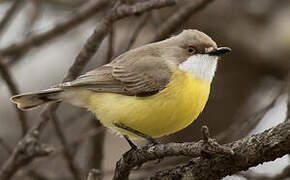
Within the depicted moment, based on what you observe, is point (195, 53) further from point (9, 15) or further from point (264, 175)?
point (9, 15)

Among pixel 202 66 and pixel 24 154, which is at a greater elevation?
pixel 202 66

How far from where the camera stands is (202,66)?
5.23 metres

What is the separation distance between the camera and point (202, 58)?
527cm

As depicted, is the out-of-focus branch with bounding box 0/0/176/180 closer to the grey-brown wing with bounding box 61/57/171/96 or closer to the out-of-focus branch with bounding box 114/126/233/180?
the grey-brown wing with bounding box 61/57/171/96

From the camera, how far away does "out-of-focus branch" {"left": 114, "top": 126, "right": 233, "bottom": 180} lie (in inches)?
129

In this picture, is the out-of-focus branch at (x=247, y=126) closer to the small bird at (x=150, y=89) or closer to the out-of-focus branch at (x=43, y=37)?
the small bird at (x=150, y=89)

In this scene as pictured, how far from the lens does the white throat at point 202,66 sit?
5203 mm

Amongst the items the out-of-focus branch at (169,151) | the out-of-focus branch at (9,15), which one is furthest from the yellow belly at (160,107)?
the out-of-focus branch at (9,15)

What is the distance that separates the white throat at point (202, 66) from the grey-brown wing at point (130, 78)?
0.60 feet

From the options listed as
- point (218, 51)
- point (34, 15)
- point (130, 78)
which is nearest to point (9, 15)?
point (34, 15)

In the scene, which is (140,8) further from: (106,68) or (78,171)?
(78,171)

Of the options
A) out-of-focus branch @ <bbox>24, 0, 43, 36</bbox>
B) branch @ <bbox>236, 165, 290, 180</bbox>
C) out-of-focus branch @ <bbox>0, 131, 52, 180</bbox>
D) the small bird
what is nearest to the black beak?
the small bird

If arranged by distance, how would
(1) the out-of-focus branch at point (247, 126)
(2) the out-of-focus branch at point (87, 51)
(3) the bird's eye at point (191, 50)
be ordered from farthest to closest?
1. (1) the out-of-focus branch at point (247, 126)
2. (3) the bird's eye at point (191, 50)
3. (2) the out-of-focus branch at point (87, 51)

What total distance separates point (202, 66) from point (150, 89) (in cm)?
51
